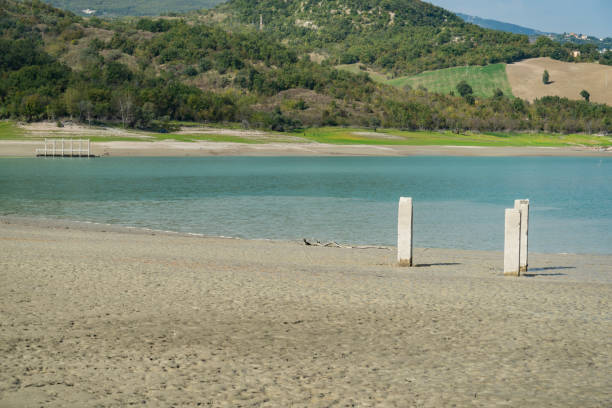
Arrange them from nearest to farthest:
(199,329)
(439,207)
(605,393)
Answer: (605,393) → (199,329) → (439,207)

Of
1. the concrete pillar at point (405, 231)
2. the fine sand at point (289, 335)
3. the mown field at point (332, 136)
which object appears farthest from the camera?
the mown field at point (332, 136)

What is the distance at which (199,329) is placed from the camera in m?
8.05

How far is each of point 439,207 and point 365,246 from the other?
47.2 ft

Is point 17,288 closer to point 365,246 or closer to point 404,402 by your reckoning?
point 404,402

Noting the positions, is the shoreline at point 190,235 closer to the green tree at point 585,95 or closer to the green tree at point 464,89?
the green tree at point 464,89

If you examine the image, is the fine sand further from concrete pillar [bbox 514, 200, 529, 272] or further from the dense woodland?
the dense woodland

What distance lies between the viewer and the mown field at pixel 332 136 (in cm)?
9112

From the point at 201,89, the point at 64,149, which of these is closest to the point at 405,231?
the point at 64,149

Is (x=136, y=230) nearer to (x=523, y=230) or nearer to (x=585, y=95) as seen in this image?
(x=523, y=230)

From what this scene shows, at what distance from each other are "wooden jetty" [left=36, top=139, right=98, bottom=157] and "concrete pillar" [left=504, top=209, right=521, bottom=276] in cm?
7048

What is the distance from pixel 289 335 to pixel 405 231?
679 centimetres

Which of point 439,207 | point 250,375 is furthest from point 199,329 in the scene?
point 439,207

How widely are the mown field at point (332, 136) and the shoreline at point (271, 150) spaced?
4261mm

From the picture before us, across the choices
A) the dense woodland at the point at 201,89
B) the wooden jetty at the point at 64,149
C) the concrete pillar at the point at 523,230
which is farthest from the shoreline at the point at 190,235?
the dense woodland at the point at 201,89
